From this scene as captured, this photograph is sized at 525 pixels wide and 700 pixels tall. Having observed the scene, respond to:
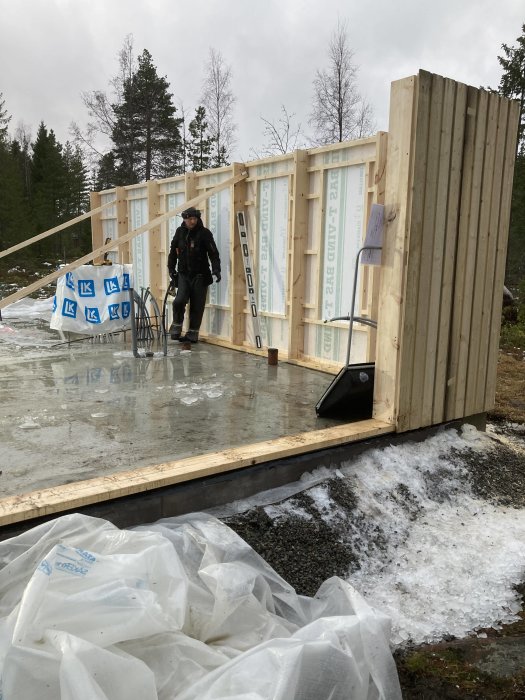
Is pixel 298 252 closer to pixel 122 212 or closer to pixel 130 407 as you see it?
pixel 130 407

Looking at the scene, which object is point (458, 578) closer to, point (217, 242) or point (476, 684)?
point (476, 684)

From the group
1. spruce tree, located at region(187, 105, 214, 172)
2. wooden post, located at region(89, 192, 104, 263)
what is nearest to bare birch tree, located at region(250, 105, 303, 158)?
spruce tree, located at region(187, 105, 214, 172)

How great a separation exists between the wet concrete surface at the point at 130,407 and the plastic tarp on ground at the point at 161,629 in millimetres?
938

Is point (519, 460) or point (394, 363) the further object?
point (519, 460)

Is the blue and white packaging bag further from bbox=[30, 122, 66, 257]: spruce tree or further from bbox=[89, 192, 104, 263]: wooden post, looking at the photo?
bbox=[30, 122, 66, 257]: spruce tree

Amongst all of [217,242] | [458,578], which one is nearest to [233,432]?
[458,578]

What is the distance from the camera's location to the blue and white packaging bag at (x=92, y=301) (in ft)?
24.6

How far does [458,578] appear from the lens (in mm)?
2932

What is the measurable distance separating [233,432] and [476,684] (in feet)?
6.78

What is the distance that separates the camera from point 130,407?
444cm

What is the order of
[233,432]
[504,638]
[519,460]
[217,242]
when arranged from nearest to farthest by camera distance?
1. [504,638]
2. [233,432]
3. [519,460]
4. [217,242]

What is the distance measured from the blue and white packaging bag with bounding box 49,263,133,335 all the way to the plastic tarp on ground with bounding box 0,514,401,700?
545 cm

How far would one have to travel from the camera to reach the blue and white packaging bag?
24.6 feet

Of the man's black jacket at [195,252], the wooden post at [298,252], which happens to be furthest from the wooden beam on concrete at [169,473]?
the man's black jacket at [195,252]
